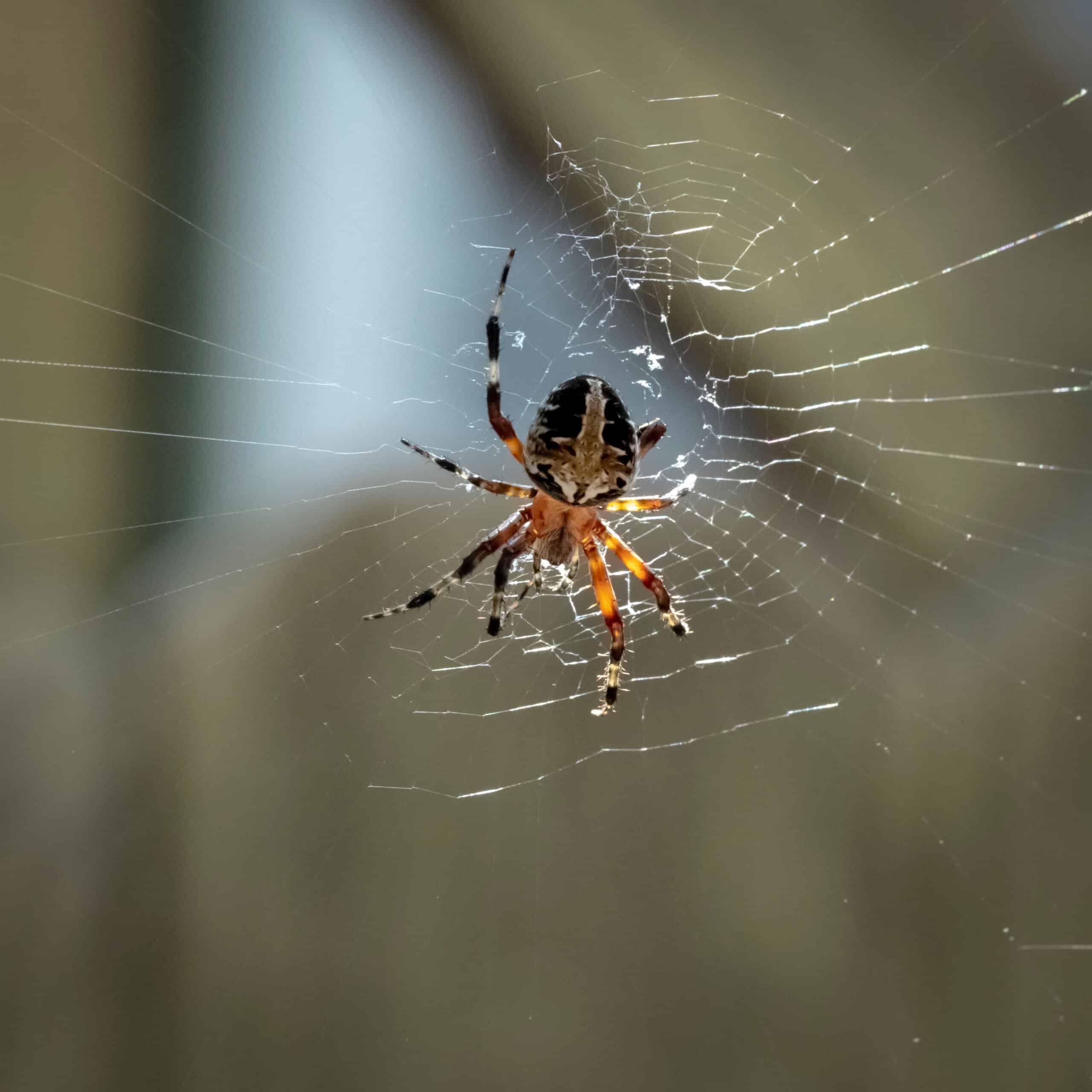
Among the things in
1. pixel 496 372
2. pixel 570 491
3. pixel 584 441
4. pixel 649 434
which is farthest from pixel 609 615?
pixel 496 372

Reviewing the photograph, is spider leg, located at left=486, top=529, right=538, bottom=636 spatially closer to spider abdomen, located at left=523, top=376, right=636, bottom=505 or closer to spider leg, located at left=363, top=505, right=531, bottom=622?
spider leg, located at left=363, top=505, right=531, bottom=622

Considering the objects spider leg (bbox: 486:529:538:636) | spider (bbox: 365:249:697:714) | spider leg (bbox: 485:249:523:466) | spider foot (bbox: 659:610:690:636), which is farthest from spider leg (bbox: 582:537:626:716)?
spider leg (bbox: 485:249:523:466)

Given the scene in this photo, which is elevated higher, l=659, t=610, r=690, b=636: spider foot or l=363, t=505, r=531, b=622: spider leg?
l=363, t=505, r=531, b=622: spider leg

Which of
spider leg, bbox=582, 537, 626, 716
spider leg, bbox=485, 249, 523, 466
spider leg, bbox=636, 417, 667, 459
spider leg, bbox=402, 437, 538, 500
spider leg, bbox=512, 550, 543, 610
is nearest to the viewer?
spider leg, bbox=402, 437, 538, 500

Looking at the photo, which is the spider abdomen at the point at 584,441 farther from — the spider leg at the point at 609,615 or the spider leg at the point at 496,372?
the spider leg at the point at 609,615

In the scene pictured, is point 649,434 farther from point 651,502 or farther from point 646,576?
point 646,576

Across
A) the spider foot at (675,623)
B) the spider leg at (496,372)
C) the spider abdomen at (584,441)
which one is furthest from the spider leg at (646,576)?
the spider leg at (496,372)

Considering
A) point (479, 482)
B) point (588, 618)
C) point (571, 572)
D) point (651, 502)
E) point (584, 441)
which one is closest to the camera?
point (584, 441)
